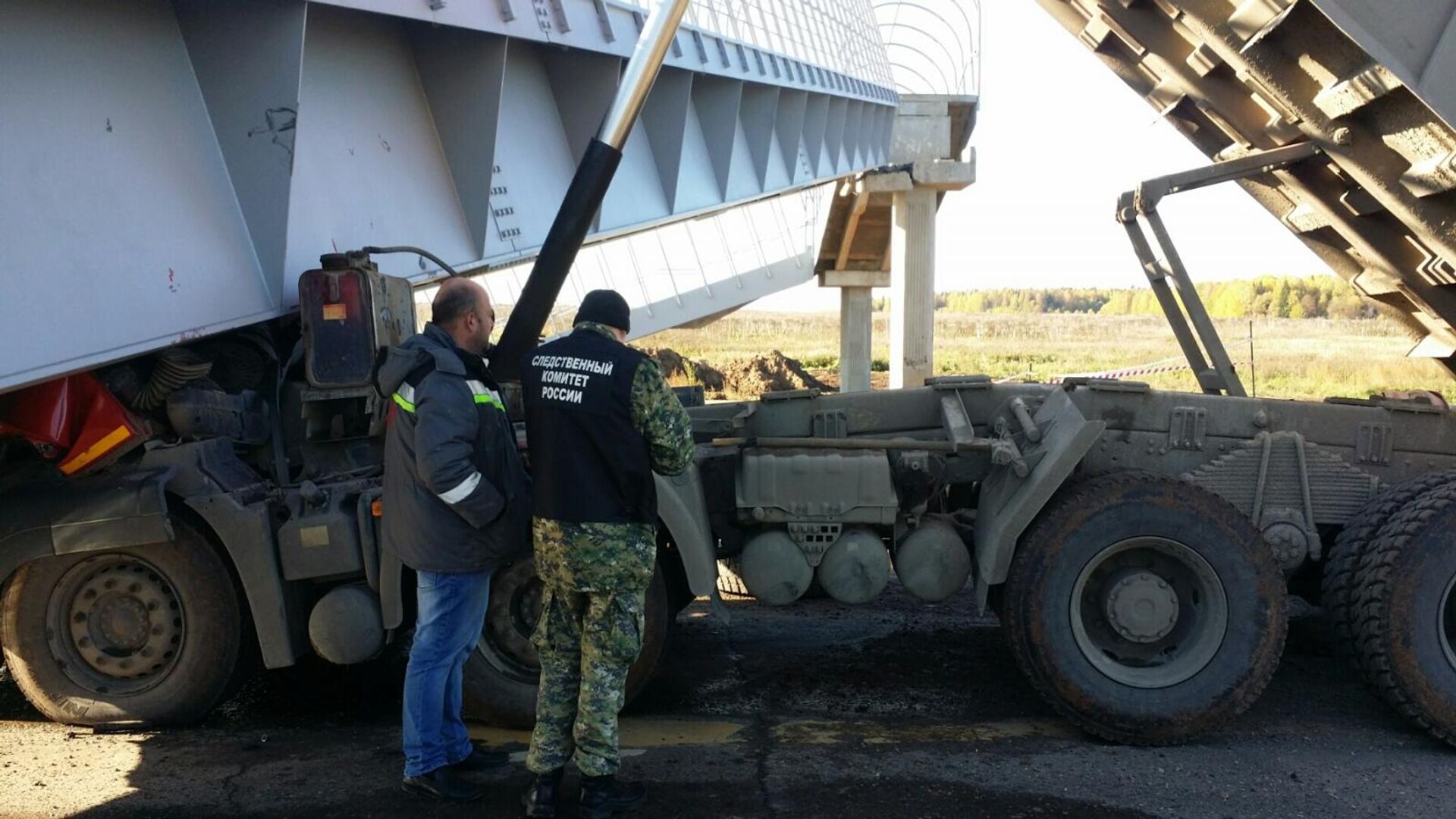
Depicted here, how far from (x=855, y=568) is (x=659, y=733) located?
1212 millimetres

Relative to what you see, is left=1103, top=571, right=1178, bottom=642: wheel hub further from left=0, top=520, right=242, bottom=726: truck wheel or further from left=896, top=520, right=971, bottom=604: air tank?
left=0, top=520, right=242, bottom=726: truck wheel

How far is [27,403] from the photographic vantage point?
457 centimetres

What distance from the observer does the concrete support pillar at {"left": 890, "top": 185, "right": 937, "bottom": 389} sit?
19.2 m

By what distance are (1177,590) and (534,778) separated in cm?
306

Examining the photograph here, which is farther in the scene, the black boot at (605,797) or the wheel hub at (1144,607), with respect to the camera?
the wheel hub at (1144,607)

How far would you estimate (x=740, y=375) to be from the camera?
890 inches

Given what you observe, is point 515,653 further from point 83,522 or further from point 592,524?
point 83,522

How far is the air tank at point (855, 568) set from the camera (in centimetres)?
545

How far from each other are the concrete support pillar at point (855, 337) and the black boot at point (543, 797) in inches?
693

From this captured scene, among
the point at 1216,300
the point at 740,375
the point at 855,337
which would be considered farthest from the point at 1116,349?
the point at 1216,300

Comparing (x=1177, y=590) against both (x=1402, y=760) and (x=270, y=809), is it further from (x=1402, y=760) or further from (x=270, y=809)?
(x=270, y=809)

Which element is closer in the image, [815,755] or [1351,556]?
[815,755]

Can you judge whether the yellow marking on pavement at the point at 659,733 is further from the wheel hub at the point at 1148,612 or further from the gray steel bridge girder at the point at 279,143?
the gray steel bridge girder at the point at 279,143

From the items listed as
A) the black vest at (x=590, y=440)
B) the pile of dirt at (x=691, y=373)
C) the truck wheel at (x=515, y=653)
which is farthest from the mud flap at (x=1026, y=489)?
the pile of dirt at (x=691, y=373)
